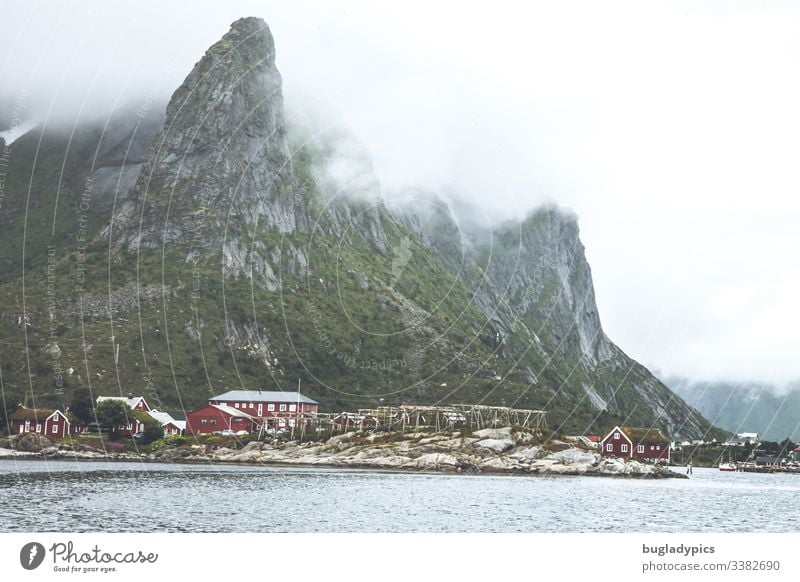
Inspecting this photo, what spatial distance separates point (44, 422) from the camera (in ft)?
354

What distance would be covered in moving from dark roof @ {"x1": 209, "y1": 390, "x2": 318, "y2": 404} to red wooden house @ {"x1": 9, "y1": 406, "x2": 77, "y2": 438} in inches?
1046

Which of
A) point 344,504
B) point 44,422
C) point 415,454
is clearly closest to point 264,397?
point 44,422

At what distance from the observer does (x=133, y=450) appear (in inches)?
4240

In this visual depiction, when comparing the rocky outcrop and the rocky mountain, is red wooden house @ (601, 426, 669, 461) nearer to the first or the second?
the rocky mountain

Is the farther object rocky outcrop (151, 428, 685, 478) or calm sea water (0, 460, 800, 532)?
rocky outcrop (151, 428, 685, 478)

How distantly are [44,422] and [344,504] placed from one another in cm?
6666

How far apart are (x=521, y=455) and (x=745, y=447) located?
10422 cm

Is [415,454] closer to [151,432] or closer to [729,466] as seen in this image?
[151,432]

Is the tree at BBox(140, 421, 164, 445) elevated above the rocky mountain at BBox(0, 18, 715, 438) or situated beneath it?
situated beneath

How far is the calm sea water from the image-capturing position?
4097 centimetres

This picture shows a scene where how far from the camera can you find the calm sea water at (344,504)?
41.0m

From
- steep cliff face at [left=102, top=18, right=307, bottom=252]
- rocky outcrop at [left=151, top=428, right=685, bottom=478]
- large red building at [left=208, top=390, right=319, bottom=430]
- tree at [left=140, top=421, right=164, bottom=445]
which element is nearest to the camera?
rocky outcrop at [left=151, top=428, right=685, bottom=478]

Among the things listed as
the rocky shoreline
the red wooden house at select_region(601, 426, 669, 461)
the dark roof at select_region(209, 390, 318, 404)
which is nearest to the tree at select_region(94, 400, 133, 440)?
the rocky shoreline
